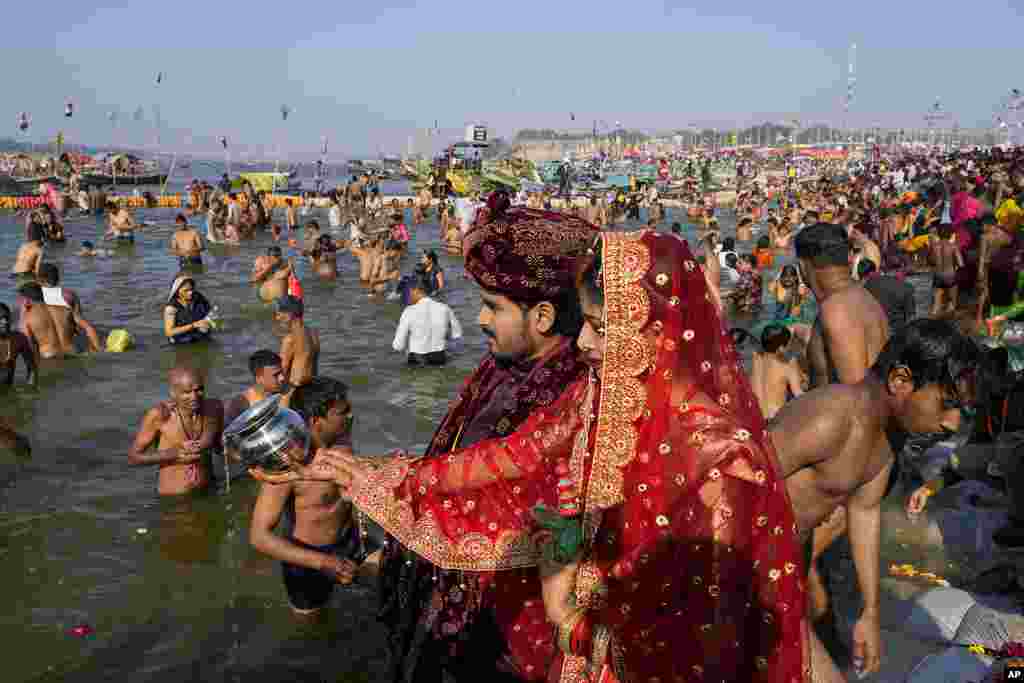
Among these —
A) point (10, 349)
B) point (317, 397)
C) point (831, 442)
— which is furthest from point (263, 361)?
point (10, 349)

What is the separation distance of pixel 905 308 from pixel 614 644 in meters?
5.95

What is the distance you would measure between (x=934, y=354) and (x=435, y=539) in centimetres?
178

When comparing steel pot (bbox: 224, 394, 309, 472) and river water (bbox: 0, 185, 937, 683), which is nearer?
steel pot (bbox: 224, 394, 309, 472)

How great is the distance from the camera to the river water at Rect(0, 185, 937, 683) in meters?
4.53

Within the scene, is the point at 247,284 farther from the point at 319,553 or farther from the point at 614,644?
the point at 614,644

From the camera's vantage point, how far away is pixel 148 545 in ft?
19.3

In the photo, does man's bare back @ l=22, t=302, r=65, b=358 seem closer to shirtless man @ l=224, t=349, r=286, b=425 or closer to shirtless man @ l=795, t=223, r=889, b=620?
shirtless man @ l=224, t=349, r=286, b=425

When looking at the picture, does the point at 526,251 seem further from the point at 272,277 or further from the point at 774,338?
the point at 272,277

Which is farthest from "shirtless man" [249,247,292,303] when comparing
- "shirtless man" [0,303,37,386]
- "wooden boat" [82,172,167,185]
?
"wooden boat" [82,172,167,185]

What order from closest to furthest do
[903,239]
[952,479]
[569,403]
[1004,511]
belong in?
[569,403] < [1004,511] < [952,479] < [903,239]

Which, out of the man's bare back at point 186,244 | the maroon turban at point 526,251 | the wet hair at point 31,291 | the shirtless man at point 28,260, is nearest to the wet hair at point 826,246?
the maroon turban at point 526,251

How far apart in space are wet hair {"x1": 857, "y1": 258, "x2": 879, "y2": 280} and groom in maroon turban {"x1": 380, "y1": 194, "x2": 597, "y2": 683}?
6.73 metres

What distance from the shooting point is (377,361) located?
11.3 metres

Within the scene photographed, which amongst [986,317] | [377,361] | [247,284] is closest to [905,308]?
[986,317]
